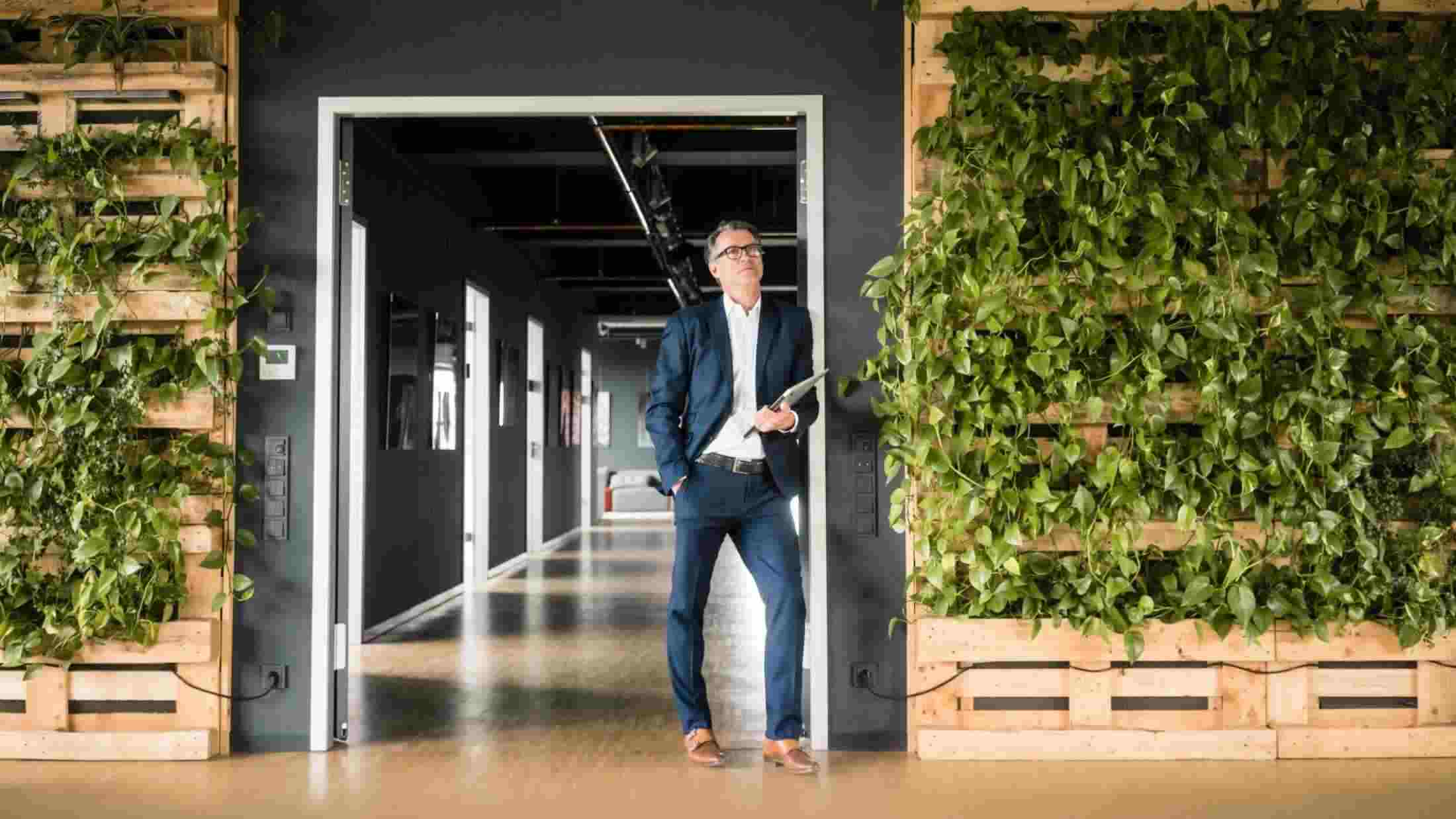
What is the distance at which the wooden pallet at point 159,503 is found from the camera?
156 inches

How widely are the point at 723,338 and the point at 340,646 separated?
1622mm

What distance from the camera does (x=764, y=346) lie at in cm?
394

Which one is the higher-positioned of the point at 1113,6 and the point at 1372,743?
the point at 1113,6

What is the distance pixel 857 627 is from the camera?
4129mm

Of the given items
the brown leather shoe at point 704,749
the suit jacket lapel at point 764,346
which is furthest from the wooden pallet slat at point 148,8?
the brown leather shoe at point 704,749

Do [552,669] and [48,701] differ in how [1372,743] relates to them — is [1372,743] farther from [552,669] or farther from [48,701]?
[48,701]

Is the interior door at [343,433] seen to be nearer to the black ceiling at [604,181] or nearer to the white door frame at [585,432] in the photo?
the black ceiling at [604,181]

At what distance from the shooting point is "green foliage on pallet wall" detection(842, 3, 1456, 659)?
3.80 m

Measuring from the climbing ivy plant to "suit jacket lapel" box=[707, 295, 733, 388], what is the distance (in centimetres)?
142

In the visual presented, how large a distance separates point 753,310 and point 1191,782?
1854mm

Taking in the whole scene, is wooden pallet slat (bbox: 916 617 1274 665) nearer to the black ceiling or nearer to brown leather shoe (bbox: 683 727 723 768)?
brown leather shoe (bbox: 683 727 723 768)

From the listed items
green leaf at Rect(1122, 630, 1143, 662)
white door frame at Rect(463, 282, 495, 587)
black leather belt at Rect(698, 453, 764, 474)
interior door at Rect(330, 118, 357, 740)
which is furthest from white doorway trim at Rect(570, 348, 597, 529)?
green leaf at Rect(1122, 630, 1143, 662)

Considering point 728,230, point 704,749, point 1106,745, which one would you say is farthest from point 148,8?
point 1106,745

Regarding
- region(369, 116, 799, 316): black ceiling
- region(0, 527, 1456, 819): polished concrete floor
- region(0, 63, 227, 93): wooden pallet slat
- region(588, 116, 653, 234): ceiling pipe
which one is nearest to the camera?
region(0, 527, 1456, 819): polished concrete floor
